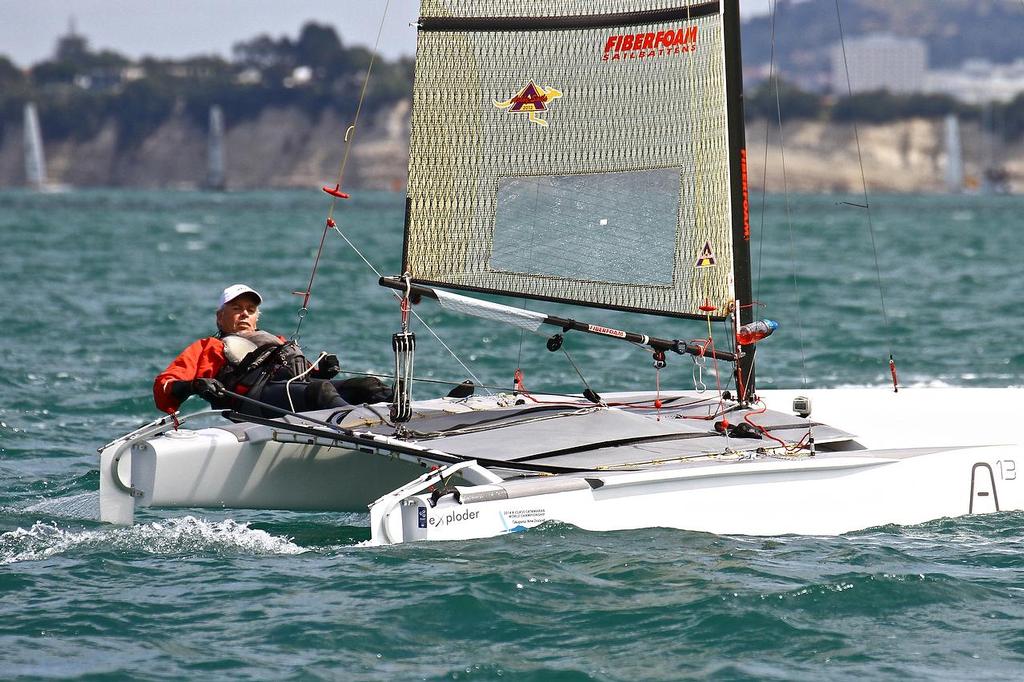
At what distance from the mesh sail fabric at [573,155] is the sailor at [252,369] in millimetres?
745

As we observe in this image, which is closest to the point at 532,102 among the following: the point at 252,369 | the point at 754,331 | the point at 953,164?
the point at 754,331

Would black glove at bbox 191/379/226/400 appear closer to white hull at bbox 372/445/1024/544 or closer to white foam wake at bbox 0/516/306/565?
white foam wake at bbox 0/516/306/565

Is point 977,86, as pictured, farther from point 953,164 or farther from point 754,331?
point 754,331

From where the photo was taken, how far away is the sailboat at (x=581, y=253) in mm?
7293

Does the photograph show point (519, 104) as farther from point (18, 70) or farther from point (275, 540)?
point (18, 70)

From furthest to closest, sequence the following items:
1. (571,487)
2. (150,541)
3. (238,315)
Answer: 1. (238,315)
2. (150,541)
3. (571,487)

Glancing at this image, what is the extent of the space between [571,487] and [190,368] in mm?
2085

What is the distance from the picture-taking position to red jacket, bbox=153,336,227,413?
722cm

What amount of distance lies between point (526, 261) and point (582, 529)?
204cm

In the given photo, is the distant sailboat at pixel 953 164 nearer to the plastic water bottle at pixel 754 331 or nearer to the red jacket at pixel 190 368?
the plastic water bottle at pixel 754 331

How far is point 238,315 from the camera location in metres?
7.98

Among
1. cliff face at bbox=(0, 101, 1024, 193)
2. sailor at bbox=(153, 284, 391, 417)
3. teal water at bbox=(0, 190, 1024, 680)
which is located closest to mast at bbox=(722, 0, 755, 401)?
teal water at bbox=(0, 190, 1024, 680)

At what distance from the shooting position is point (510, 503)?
646cm

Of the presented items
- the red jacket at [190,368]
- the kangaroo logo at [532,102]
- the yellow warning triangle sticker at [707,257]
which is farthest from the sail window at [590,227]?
the red jacket at [190,368]
